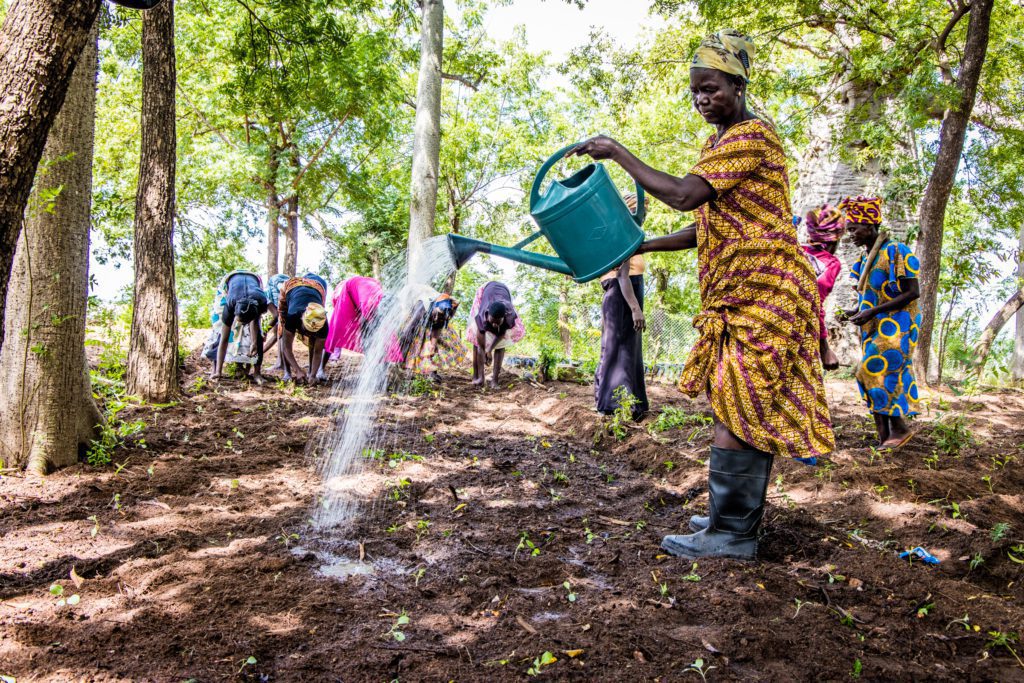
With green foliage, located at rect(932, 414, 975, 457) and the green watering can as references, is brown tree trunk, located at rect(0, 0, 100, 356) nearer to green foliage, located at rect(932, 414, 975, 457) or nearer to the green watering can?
the green watering can

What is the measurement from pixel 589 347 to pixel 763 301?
1516cm

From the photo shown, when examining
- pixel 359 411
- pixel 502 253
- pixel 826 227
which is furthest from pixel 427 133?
pixel 502 253

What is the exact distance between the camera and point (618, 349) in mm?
5488

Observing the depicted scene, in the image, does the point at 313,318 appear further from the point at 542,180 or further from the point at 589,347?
the point at 589,347

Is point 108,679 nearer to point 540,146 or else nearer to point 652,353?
point 652,353

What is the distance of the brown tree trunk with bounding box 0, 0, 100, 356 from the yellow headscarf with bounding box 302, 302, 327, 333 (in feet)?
17.9

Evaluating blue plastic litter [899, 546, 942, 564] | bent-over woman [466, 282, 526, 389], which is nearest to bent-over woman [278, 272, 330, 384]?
bent-over woman [466, 282, 526, 389]

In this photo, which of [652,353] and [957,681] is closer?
[957,681]

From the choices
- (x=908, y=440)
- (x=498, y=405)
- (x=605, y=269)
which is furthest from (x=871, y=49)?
(x=605, y=269)

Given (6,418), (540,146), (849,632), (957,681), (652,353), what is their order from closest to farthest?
(957,681)
(849,632)
(6,418)
(652,353)
(540,146)

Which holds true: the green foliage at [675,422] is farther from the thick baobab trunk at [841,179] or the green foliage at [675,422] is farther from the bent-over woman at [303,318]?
the thick baobab trunk at [841,179]

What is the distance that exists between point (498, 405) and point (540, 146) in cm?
1270

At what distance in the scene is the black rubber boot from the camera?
2646 millimetres

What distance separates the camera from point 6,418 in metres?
3.35
